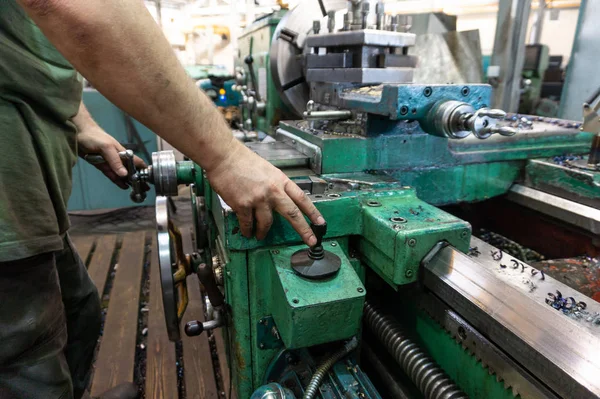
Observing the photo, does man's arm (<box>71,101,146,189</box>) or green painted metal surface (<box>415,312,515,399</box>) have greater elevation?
man's arm (<box>71,101,146,189</box>)

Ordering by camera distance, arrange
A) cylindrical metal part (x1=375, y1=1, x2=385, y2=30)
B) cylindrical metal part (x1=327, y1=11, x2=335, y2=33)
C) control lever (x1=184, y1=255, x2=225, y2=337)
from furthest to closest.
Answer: cylindrical metal part (x1=327, y1=11, x2=335, y2=33) < cylindrical metal part (x1=375, y1=1, x2=385, y2=30) < control lever (x1=184, y1=255, x2=225, y2=337)

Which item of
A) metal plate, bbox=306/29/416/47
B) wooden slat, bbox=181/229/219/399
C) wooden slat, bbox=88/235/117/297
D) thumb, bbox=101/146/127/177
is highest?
metal plate, bbox=306/29/416/47

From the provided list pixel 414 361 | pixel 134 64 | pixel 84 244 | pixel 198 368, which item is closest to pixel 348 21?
pixel 134 64

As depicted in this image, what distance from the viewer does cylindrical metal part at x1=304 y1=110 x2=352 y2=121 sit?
3.57ft

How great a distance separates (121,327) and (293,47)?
1.39m

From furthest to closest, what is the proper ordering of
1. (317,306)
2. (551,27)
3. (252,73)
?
(551,27)
(252,73)
(317,306)

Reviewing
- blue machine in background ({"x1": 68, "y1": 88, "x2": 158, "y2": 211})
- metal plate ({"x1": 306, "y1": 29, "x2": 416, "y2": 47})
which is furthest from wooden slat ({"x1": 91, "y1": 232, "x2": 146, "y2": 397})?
metal plate ({"x1": 306, "y1": 29, "x2": 416, "y2": 47})

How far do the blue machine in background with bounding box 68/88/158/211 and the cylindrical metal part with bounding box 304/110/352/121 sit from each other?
74.7 inches

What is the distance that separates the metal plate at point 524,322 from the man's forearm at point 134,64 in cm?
48

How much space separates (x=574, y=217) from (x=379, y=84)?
67cm

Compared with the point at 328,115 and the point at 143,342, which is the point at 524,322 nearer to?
the point at 328,115

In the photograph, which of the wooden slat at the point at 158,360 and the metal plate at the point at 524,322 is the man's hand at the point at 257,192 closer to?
the metal plate at the point at 524,322

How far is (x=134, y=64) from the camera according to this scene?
0.60 metres

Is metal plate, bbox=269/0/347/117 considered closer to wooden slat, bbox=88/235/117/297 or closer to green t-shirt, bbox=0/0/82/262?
green t-shirt, bbox=0/0/82/262
